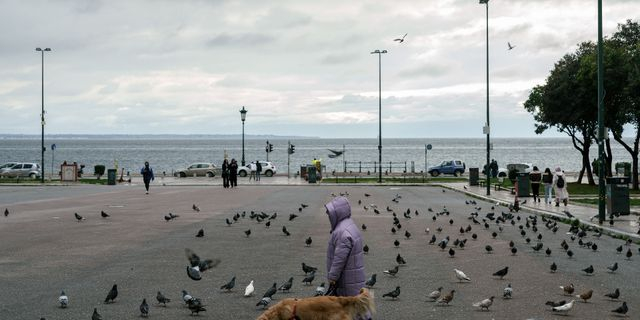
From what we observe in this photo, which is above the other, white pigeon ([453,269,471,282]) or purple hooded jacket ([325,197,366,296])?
purple hooded jacket ([325,197,366,296])

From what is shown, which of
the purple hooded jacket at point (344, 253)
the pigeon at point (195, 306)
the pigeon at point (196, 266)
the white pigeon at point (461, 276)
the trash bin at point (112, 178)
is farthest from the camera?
the trash bin at point (112, 178)

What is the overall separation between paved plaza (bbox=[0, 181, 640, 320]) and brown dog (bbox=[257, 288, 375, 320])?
3293 mm

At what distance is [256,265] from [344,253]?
7007 millimetres

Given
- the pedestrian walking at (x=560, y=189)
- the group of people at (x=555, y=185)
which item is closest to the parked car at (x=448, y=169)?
the group of people at (x=555, y=185)

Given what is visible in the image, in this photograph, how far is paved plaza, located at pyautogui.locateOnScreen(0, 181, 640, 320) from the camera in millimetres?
10453

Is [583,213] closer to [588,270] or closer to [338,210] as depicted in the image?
[588,270]

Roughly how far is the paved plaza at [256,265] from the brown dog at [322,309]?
329 cm

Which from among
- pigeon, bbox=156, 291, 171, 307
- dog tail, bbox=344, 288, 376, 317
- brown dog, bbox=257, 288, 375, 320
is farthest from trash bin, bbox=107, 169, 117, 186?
dog tail, bbox=344, 288, 376, 317

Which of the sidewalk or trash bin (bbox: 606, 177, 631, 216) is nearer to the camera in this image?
the sidewalk

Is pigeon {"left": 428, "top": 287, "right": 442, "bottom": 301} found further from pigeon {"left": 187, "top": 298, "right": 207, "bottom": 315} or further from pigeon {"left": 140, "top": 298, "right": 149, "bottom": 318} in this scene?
pigeon {"left": 140, "top": 298, "right": 149, "bottom": 318}

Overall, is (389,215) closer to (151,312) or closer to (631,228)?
(631,228)

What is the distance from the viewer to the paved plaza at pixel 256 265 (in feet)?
34.3

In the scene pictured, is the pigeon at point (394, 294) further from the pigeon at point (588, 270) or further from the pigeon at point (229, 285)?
the pigeon at point (588, 270)

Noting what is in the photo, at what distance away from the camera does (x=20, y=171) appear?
7288cm
